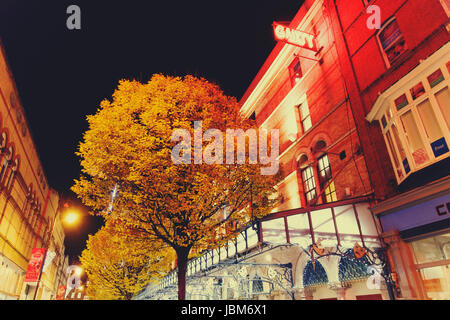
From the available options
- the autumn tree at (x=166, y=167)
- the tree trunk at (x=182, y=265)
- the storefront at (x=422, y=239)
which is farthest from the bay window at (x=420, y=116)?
the tree trunk at (x=182, y=265)

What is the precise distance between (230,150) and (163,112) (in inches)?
143

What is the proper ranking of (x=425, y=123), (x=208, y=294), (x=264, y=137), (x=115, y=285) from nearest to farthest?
1. (x=425, y=123)
2. (x=264, y=137)
3. (x=208, y=294)
4. (x=115, y=285)

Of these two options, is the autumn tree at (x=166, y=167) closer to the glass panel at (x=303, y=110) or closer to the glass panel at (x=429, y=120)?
the glass panel at (x=303, y=110)

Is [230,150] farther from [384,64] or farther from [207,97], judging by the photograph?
[384,64]

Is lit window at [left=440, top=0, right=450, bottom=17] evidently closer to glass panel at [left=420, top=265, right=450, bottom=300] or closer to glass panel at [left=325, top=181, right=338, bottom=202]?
glass panel at [left=325, top=181, right=338, bottom=202]

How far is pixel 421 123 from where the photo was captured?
9.02 metres

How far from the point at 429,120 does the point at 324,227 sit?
517 cm

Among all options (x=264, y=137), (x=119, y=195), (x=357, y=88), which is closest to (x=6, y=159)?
(x=119, y=195)

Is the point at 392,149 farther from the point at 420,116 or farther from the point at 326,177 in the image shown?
the point at 326,177

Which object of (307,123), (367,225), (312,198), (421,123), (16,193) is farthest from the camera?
(16,193)

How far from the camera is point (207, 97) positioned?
14.4 metres

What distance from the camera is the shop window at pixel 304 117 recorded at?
56.0ft

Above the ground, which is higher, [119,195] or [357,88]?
[357,88]

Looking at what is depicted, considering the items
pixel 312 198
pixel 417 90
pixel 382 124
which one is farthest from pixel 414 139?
pixel 312 198
